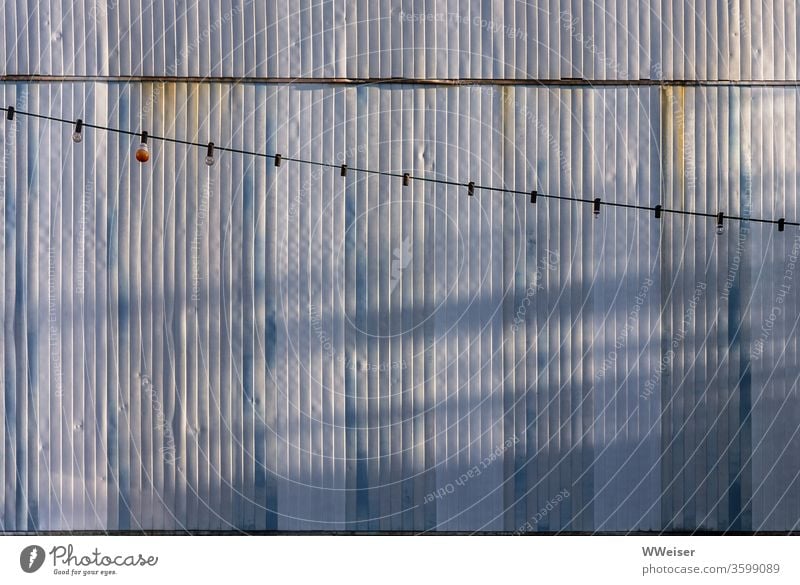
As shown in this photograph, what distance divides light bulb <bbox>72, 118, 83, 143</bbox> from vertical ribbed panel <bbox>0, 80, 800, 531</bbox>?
0.18 m

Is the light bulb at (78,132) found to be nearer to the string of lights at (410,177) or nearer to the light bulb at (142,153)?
the string of lights at (410,177)

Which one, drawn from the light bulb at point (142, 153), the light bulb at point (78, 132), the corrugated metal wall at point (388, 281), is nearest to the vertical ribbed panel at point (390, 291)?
the corrugated metal wall at point (388, 281)

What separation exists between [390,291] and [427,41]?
2.85 meters

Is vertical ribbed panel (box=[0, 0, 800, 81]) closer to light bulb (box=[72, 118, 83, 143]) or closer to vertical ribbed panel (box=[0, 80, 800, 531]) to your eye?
vertical ribbed panel (box=[0, 80, 800, 531])

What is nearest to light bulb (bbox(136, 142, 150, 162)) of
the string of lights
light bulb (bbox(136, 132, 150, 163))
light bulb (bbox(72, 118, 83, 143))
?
light bulb (bbox(136, 132, 150, 163))

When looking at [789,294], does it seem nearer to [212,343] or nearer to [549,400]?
[549,400]

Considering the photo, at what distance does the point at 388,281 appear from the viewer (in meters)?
9.27

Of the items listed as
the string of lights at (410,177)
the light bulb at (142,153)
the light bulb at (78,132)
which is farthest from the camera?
the string of lights at (410,177)

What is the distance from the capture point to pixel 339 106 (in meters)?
9.27

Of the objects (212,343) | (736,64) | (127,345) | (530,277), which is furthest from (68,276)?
(736,64)

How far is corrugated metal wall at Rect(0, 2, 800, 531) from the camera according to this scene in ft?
Answer: 30.4

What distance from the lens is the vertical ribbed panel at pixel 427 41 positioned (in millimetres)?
9234

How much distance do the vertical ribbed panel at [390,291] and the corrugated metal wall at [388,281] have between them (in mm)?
25
